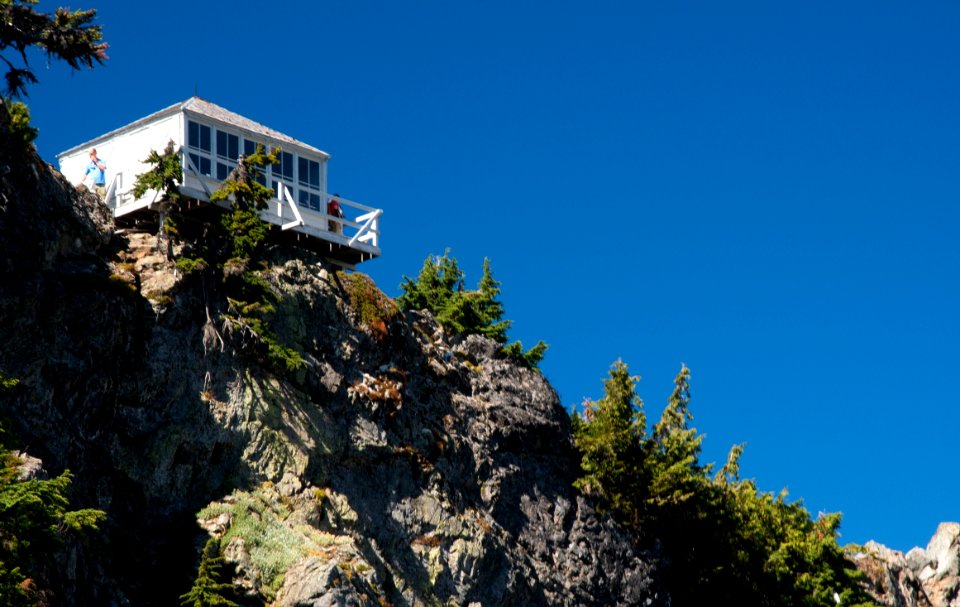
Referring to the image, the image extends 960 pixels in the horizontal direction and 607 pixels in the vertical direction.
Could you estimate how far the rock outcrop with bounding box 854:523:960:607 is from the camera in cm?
6862

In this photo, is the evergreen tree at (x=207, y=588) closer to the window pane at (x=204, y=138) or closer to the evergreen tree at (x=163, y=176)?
the evergreen tree at (x=163, y=176)

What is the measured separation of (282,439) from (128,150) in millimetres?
Answer: 13156

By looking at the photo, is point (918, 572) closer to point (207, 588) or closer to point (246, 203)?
point (246, 203)

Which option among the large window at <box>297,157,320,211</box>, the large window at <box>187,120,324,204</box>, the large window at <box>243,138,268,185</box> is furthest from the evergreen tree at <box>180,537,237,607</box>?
the large window at <box>297,157,320,211</box>

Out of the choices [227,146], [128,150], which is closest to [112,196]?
[128,150]

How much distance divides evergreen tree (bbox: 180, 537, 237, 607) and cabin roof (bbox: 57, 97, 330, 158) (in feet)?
55.9

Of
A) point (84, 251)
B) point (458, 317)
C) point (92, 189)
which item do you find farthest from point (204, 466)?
point (458, 317)

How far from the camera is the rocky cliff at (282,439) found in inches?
1715

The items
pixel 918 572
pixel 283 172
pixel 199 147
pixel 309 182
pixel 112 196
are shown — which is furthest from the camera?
pixel 918 572

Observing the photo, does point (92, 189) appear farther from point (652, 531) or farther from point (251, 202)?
point (652, 531)

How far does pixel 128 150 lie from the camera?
5622 cm

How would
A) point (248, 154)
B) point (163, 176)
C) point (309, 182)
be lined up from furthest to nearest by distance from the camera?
1. point (309, 182)
2. point (248, 154)
3. point (163, 176)

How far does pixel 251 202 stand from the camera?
51.8 meters

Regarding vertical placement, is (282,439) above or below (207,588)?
above
